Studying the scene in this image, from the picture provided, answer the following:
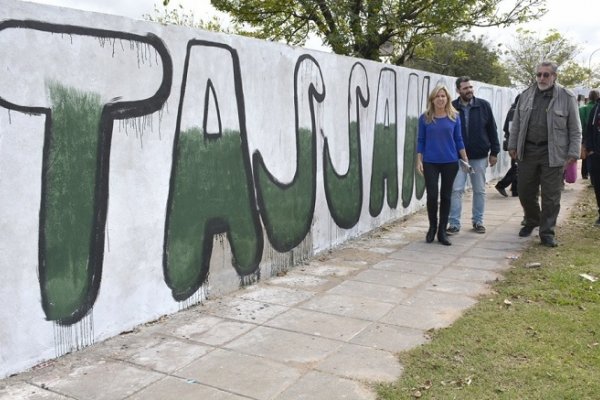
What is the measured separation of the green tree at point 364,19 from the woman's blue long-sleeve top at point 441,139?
675 centimetres

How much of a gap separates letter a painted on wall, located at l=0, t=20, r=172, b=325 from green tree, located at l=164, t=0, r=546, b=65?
375 inches

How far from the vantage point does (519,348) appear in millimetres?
3555

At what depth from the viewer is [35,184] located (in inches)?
127

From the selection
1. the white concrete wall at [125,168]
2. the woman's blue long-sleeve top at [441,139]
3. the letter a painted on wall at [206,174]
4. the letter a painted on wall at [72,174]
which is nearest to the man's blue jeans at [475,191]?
the woman's blue long-sleeve top at [441,139]

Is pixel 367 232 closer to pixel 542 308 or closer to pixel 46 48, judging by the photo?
pixel 542 308

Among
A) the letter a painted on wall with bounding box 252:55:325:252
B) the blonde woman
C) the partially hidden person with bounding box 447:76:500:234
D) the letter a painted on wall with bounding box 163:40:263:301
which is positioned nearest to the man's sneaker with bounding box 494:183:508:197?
the partially hidden person with bounding box 447:76:500:234

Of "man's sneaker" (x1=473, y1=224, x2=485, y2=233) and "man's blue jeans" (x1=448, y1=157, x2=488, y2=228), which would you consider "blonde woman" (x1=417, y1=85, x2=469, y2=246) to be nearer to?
"man's blue jeans" (x1=448, y1=157, x2=488, y2=228)

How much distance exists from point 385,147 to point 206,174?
363cm

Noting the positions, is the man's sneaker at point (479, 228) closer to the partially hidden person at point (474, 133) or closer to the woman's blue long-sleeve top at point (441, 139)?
the partially hidden person at point (474, 133)

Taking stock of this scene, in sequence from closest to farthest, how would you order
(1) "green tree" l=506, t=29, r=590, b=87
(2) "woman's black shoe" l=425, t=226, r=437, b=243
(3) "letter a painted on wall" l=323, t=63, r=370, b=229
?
(3) "letter a painted on wall" l=323, t=63, r=370, b=229
(2) "woman's black shoe" l=425, t=226, r=437, b=243
(1) "green tree" l=506, t=29, r=590, b=87

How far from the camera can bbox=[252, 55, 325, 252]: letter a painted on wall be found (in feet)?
17.0

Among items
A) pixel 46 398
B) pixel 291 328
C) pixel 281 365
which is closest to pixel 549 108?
pixel 291 328

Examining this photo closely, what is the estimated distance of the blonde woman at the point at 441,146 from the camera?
624 cm

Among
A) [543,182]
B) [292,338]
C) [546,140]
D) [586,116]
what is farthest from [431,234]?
[586,116]
